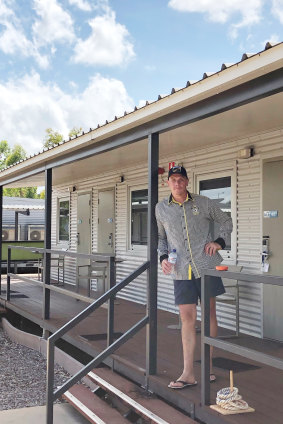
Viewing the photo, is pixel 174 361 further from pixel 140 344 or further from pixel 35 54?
pixel 35 54

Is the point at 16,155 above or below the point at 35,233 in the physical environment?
above

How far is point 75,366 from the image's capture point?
17.9 ft

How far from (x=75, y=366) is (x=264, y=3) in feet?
102

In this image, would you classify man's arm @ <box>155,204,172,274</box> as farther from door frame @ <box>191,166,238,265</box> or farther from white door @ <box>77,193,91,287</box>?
white door @ <box>77,193,91,287</box>

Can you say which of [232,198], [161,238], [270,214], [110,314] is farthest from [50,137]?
[161,238]

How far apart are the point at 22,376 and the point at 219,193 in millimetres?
3253

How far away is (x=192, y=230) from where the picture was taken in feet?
12.6

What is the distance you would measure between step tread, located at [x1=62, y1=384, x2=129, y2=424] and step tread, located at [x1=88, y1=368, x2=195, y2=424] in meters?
0.13

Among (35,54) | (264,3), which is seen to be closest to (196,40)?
(264,3)

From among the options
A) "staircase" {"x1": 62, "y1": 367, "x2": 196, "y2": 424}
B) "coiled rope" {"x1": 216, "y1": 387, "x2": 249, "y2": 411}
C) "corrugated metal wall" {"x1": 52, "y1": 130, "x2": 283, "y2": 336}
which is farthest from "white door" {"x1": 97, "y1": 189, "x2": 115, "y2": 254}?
"coiled rope" {"x1": 216, "y1": 387, "x2": 249, "y2": 411}

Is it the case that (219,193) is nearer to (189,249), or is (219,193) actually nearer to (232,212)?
(232,212)

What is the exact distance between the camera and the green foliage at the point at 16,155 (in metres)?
42.4

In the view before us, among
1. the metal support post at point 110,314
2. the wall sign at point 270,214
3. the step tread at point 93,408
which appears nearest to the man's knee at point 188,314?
the step tread at point 93,408

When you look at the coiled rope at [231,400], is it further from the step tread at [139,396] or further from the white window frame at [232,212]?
the white window frame at [232,212]
